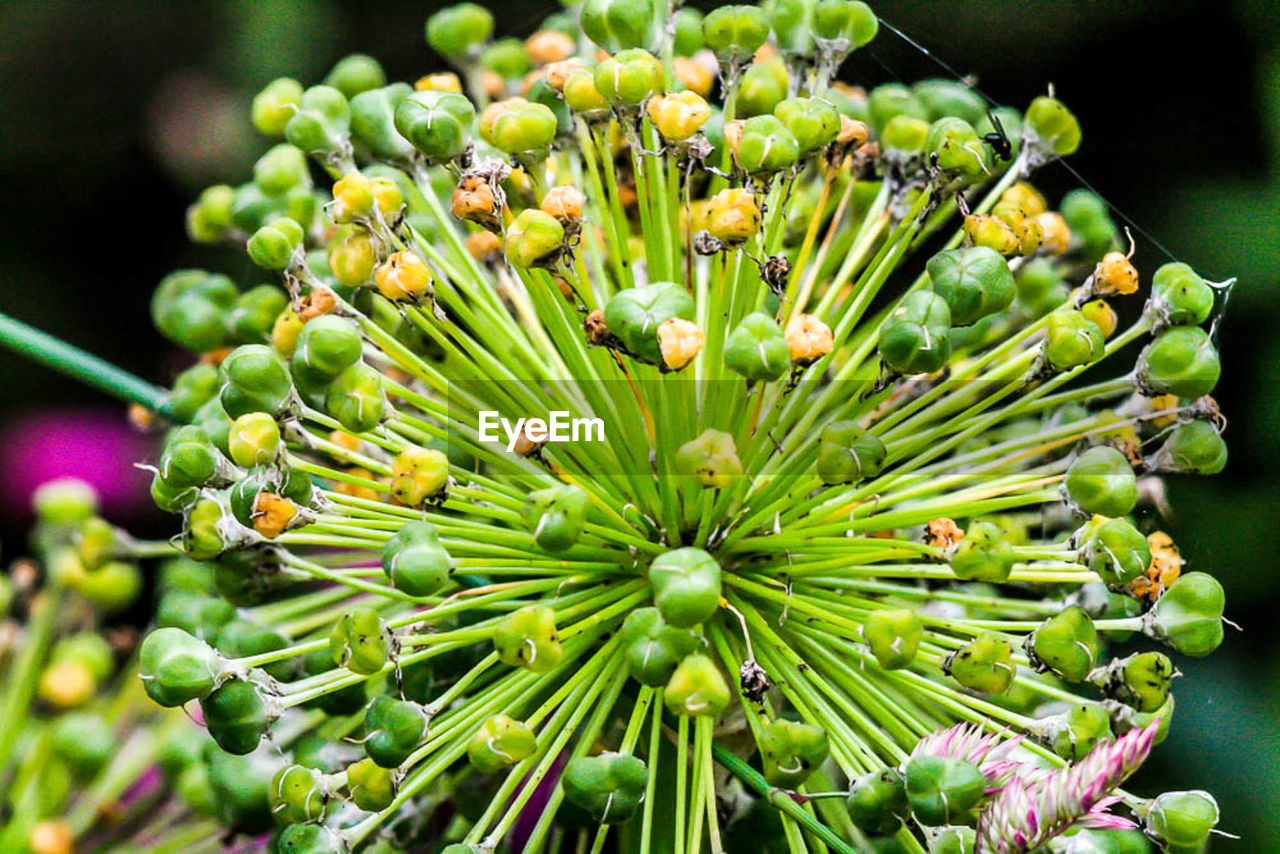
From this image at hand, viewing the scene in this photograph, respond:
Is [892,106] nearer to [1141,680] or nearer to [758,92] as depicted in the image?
[758,92]

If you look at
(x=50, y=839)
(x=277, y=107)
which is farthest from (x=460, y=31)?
(x=50, y=839)

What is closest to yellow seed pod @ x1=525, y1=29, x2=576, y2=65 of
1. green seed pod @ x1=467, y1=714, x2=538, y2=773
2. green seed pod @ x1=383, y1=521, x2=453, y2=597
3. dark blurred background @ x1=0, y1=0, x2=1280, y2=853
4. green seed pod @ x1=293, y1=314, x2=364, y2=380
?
dark blurred background @ x1=0, y1=0, x2=1280, y2=853

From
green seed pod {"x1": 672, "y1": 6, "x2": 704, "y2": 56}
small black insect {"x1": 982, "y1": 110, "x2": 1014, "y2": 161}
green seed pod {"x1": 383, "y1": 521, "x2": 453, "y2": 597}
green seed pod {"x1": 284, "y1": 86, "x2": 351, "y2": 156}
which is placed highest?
green seed pod {"x1": 672, "y1": 6, "x2": 704, "y2": 56}

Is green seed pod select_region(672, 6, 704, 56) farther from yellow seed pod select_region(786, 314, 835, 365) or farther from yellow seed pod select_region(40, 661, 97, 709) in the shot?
yellow seed pod select_region(40, 661, 97, 709)

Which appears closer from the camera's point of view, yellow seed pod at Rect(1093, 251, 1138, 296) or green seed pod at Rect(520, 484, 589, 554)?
green seed pod at Rect(520, 484, 589, 554)

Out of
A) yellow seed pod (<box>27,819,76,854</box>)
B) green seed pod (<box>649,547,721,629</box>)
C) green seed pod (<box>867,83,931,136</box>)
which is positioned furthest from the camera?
yellow seed pod (<box>27,819,76,854</box>)

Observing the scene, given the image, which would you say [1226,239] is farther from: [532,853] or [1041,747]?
[532,853]
